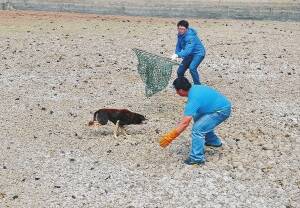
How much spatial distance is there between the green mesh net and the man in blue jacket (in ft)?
0.93

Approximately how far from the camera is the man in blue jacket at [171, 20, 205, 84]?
12.2 meters

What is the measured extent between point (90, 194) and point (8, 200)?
1077 mm

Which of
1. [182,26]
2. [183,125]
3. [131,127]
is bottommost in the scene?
[131,127]

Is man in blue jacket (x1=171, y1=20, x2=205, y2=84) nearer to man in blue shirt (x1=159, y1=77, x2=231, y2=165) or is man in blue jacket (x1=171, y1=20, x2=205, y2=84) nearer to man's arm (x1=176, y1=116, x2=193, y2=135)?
man in blue shirt (x1=159, y1=77, x2=231, y2=165)

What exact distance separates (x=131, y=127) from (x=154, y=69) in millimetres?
1235

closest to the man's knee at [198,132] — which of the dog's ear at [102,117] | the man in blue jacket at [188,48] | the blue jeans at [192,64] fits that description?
the dog's ear at [102,117]

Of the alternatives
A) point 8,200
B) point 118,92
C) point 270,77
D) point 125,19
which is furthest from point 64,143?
point 125,19

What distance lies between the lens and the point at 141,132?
1143 cm

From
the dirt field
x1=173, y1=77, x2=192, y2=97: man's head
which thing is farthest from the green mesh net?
x1=173, y1=77, x2=192, y2=97: man's head

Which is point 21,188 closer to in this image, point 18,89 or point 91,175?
point 91,175

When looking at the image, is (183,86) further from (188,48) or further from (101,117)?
(188,48)

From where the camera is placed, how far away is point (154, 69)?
12.3m

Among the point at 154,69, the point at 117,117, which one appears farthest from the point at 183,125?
the point at 154,69

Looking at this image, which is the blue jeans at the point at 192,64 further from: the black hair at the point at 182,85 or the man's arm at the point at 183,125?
the man's arm at the point at 183,125
